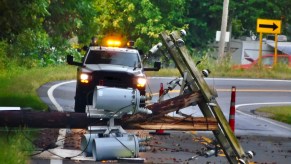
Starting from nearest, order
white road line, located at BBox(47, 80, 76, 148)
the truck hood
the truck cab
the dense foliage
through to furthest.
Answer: white road line, located at BBox(47, 80, 76, 148) → the truck cab → the truck hood → the dense foliage

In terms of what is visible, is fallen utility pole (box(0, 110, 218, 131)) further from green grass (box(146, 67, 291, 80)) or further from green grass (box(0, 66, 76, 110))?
green grass (box(146, 67, 291, 80))

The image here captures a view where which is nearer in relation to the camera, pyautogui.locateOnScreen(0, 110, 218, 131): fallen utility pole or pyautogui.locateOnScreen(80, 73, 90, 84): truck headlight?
pyautogui.locateOnScreen(0, 110, 218, 131): fallen utility pole

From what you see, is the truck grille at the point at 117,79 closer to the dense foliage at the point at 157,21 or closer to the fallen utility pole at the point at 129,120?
the fallen utility pole at the point at 129,120

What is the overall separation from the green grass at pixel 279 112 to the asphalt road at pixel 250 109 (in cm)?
46

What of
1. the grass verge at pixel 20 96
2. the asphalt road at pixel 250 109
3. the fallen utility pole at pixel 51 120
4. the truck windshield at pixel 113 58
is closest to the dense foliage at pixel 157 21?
the grass verge at pixel 20 96

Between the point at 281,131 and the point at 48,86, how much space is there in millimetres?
12206

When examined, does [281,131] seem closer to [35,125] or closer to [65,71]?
[35,125]

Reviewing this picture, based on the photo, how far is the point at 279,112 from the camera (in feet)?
89.1

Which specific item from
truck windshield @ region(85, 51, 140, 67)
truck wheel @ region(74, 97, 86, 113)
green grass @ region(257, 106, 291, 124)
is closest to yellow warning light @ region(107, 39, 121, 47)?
truck windshield @ region(85, 51, 140, 67)

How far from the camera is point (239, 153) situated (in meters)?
13.7

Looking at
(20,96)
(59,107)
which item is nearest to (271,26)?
(20,96)

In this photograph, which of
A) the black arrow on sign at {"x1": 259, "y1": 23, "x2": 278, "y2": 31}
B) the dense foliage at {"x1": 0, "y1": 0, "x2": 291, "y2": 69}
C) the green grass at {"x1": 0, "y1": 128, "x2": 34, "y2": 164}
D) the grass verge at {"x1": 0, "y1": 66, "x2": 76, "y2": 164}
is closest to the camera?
the green grass at {"x1": 0, "y1": 128, "x2": 34, "y2": 164}

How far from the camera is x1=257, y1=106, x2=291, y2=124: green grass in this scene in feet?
84.0

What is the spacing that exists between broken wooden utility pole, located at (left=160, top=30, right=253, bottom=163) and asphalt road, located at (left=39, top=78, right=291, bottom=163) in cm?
110
